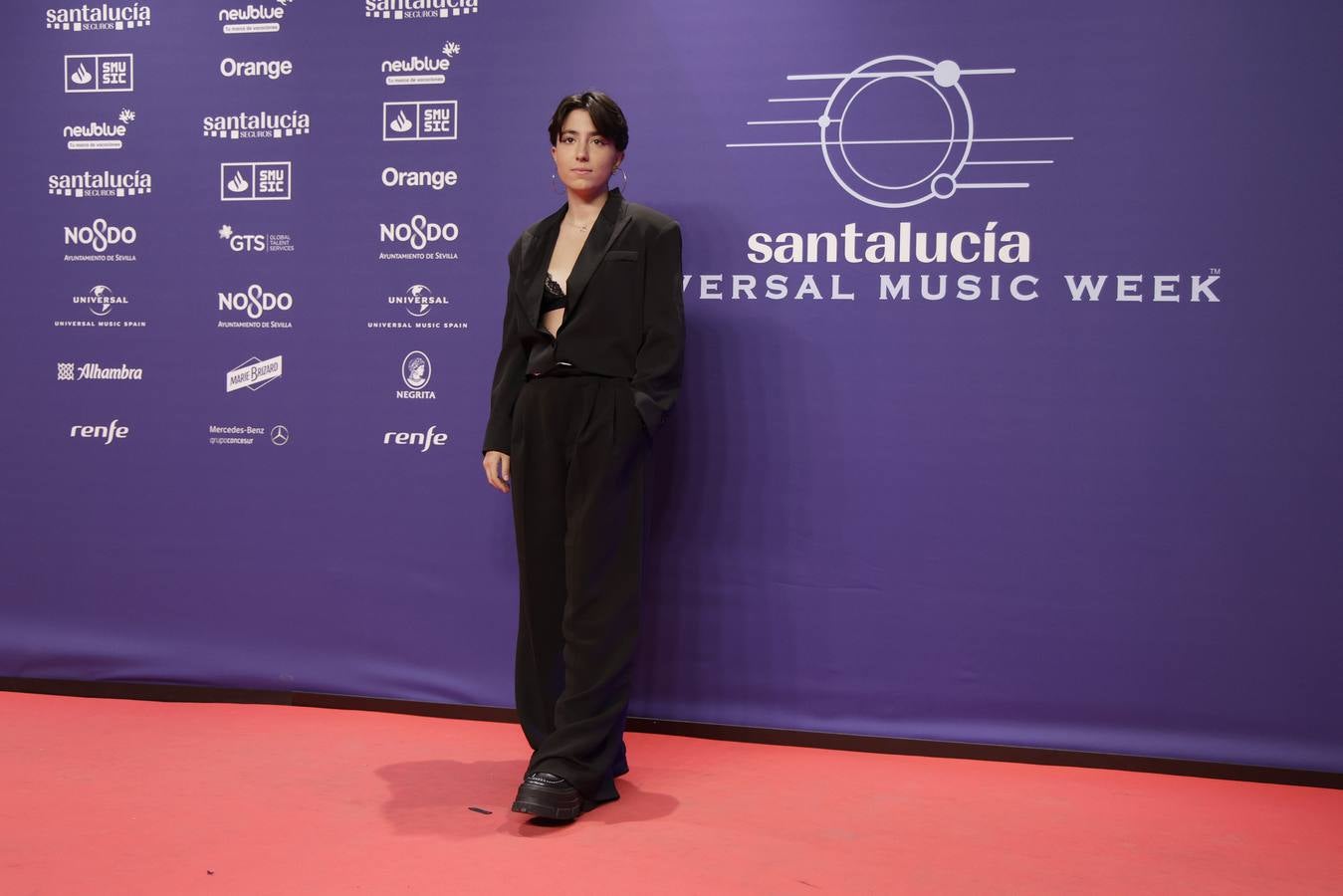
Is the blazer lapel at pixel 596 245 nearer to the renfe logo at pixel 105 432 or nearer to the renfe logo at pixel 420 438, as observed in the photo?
the renfe logo at pixel 420 438

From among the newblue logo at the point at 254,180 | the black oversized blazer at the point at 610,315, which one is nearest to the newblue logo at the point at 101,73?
the newblue logo at the point at 254,180

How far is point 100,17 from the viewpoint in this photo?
155 inches

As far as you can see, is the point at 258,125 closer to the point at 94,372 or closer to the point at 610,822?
the point at 94,372

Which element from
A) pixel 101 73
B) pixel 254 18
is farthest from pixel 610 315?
pixel 101 73

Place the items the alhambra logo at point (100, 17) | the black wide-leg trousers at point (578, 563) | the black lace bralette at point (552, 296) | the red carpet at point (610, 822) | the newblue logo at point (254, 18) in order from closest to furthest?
the red carpet at point (610, 822)
the black wide-leg trousers at point (578, 563)
the black lace bralette at point (552, 296)
the newblue logo at point (254, 18)
the alhambra logo at point (100, 17)

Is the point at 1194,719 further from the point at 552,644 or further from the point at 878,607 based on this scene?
the point at 552,644

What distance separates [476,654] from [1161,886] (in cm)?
201

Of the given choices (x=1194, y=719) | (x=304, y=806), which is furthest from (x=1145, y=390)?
(x=304, y=806)

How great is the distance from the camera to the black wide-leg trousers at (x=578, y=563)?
2.90 m

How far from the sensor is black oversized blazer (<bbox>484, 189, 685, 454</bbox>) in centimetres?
298

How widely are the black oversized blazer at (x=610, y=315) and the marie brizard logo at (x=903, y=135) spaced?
0.63 metres

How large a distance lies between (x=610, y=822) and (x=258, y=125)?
239 centimetres

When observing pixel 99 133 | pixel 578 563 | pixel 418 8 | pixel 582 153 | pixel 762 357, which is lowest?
pixel 578 563

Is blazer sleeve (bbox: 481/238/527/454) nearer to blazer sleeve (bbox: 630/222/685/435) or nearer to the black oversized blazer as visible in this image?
the black oversized blazer
